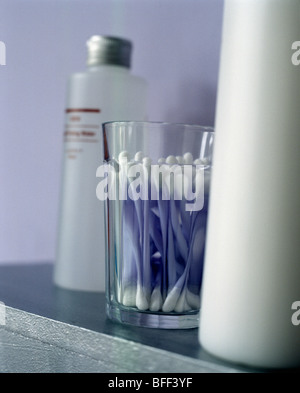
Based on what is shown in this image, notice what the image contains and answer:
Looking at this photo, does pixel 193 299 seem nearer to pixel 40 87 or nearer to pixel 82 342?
pixel 82 342

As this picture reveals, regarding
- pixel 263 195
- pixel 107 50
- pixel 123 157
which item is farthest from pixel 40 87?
pixel 263 195

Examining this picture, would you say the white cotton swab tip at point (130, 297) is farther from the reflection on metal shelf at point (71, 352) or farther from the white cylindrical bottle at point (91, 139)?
the white cylindrical bottle at point (91, 139)

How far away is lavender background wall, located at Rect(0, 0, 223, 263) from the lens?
711 millimetres

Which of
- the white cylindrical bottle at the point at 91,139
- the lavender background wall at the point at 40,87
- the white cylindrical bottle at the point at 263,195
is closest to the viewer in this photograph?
the white cylindrical bottle at the point at 263,195

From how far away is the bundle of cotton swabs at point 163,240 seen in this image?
410mm

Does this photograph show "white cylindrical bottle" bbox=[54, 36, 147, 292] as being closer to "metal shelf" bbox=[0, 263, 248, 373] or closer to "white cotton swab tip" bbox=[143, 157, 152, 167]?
"metal shelf" bbox=[0, 263, 248, 373]

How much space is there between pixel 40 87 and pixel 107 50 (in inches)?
10.1

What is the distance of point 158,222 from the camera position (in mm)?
415

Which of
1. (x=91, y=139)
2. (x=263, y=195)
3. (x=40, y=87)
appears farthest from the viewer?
(x=40, y=87)

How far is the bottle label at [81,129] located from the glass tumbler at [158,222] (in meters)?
0.15

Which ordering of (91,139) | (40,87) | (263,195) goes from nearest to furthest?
1. (263,195)
2. (91,139)
3. (40,87)

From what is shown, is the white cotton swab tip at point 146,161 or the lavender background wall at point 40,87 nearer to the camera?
the white cotton swab tip at point 146,161

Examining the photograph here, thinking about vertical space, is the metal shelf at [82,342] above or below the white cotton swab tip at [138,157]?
below

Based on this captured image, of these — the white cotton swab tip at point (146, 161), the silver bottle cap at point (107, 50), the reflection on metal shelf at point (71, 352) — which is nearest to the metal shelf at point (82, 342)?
the reflection on metal shelf at point (71, 352)
